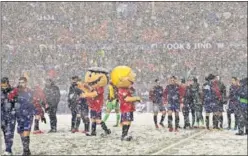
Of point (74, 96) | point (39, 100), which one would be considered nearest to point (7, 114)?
point (74, 96)

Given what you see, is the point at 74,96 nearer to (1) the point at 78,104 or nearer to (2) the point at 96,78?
(1) the point at 78,104

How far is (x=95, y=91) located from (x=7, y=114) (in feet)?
8.37

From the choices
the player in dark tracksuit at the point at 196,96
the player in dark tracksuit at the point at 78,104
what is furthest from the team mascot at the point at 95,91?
the player in dark tracksuit at the point at 196,96

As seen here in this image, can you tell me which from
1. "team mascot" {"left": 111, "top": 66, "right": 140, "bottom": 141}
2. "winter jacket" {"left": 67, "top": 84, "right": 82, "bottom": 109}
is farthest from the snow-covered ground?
"winter jacket" {"left": 67, "top": 84, "right": 82, "bottom": 109}

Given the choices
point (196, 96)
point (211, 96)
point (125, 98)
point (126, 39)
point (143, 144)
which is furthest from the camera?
point (126, 39)

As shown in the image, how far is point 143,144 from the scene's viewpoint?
9.23 metres

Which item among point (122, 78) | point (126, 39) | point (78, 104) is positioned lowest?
point (78, 104)

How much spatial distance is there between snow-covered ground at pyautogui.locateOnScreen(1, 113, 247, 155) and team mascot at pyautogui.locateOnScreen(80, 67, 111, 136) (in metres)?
0.46

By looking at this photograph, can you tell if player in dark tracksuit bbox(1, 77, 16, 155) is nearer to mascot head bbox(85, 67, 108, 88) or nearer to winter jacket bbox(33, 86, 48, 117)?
mascot head bbox(85, 67, 108, 88)

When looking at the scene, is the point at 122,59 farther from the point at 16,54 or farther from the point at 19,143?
the point at 19,143

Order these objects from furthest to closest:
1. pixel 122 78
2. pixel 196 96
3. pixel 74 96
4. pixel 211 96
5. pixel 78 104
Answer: pixel 196 96 < pixel 211 96 < pixel 74 96 < pixel 78 104 < pixel 122 78

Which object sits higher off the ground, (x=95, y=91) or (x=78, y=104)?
(x=95, y=91)

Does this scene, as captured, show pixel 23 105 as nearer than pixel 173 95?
Yes

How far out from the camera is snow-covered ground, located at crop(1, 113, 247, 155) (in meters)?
8.38
